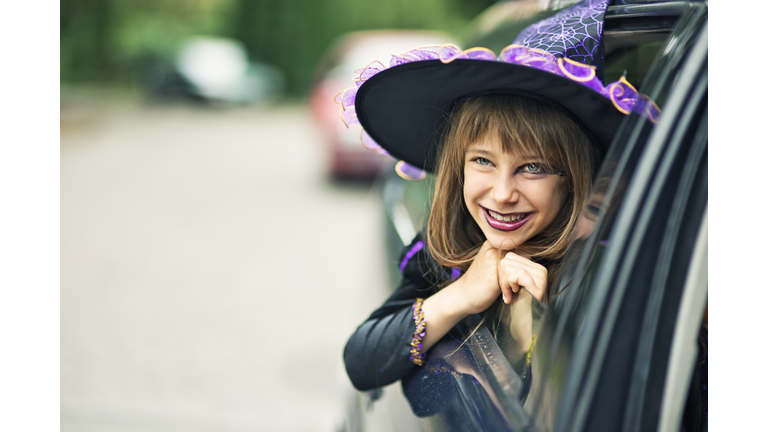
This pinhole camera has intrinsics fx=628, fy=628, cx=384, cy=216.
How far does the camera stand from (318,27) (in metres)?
21.4

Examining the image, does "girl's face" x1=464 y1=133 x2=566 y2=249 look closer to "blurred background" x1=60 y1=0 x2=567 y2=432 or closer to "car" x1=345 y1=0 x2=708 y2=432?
"car" x1=345 y1=0 x2=708 y2=432

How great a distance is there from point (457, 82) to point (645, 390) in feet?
2.11

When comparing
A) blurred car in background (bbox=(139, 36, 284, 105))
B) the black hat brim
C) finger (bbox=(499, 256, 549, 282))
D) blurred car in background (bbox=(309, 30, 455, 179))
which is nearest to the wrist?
finger (bbox=(499, 256, 549, 282))

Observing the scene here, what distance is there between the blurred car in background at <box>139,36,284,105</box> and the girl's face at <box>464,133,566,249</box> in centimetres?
1695

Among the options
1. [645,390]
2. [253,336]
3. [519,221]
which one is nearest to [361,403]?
[519,221]

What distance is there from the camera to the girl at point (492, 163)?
108 cm

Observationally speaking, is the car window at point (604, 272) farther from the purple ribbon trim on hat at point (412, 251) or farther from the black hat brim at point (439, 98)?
the purple ribbon trim on hat at point (412, 251)

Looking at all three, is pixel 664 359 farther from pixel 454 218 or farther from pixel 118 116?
pixel 118 116

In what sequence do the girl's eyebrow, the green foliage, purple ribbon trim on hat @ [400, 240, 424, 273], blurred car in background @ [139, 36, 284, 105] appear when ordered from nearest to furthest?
1. the girl's eyebrow
2. purple ribbon trim on hat @ [400, 240, 424, 273]
3. blurred car in background @ [139, 36, 284, 105]
4. the green foliage

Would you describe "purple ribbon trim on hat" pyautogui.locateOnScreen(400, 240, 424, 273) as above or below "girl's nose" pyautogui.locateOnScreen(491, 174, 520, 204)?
below

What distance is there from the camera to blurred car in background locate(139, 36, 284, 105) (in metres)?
17.2

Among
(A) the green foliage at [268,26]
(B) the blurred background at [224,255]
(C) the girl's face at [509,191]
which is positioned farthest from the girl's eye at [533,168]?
(A) the green foliage at [268,26]

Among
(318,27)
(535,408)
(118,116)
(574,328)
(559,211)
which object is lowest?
(535,408)

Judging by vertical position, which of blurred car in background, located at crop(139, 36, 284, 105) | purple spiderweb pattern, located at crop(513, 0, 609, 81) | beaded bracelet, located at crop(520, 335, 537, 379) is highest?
blurred car in background, located at crop(139, 36, 284, 105)
